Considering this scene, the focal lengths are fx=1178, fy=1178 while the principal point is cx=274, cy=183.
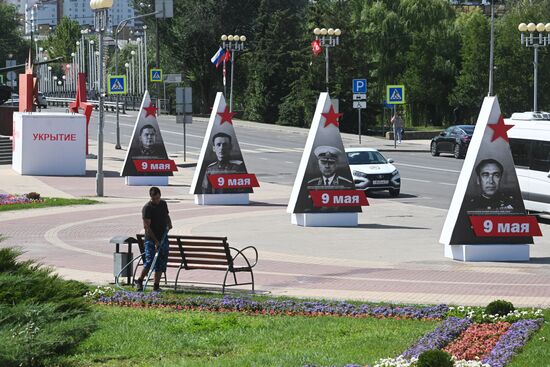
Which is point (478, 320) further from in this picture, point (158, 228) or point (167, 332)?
point (158, 228)

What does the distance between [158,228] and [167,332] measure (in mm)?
4239

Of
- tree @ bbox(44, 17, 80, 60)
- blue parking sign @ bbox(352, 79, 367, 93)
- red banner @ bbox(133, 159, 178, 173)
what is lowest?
red banner @ bbox(133, 159, 178, 173)

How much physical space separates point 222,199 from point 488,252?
514 inches

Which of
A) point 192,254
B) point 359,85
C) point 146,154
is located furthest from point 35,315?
point 359,85

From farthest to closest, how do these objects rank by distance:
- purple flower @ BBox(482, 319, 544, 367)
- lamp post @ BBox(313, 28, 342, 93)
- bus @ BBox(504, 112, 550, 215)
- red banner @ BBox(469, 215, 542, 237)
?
lamp post @ BBox(313, 28, 342, 93), bus @ BBox(504, 112, 550, 215), red banner @ BBox(469, 215, 542, 237), purple flower @ BBox(482, 319, 544, 367)

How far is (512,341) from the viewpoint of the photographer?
12188mm

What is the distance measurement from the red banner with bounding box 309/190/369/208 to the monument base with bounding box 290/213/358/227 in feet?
0.85

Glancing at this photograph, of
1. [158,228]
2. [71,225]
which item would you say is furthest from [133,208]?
[158,228]

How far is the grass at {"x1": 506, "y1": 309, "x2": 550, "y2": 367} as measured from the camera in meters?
11.0

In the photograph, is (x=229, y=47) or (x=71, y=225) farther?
(x=229, y=47)

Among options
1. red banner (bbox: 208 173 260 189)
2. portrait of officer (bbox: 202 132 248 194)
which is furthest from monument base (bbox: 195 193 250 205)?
red banner (bbox: 208 173 260 189)

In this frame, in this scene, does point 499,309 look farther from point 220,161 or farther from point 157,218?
point 220,161

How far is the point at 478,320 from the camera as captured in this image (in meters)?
13.7

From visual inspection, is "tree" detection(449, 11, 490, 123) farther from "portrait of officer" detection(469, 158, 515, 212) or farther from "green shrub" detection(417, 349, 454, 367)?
"green shrub" detection(417, 349, 454, 367)
